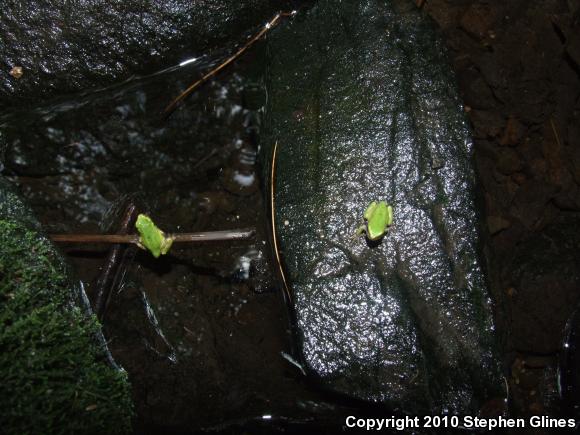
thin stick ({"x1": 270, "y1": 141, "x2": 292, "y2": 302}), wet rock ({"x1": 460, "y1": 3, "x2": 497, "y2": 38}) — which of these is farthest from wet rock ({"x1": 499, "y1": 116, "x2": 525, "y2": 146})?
thin stick ({"x1": 270, "y1": 141, "x2": 292, "y2": 302})

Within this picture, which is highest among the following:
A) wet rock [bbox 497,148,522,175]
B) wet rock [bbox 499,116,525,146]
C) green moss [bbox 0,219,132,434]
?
wet rock [bbox 499,116,525,146]

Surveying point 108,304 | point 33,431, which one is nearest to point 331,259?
point 108,304

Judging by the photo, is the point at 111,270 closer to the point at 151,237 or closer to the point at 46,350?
the point at 151,237

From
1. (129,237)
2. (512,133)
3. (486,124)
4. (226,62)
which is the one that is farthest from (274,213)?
(512,133)

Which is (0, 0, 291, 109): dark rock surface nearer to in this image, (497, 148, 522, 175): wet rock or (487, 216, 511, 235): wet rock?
(497, 148, 522, 175): wet rock

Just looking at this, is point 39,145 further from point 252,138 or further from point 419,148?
point 419,148
